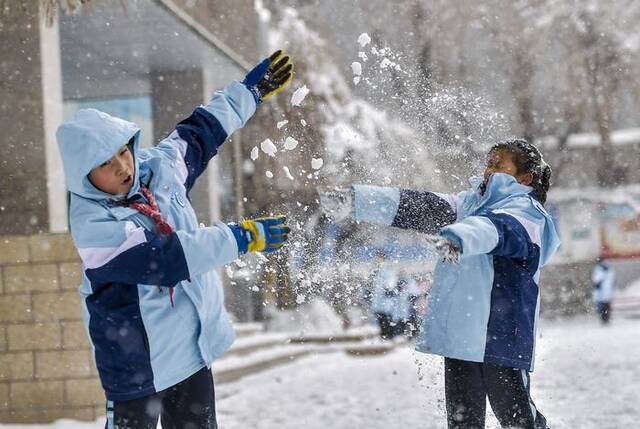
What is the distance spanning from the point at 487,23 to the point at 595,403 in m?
18.3

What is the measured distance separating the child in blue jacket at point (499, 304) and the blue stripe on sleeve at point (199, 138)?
1.06m

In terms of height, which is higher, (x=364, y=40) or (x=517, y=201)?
(x=364, y=40)

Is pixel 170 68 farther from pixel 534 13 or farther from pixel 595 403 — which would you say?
pixel 534 13

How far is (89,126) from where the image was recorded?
2.67 meters

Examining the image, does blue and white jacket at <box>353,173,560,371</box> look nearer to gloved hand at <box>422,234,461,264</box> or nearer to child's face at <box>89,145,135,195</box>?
gloved hand at <box>422,234,461,264</box>

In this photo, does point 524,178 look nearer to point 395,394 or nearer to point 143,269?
point 143,269

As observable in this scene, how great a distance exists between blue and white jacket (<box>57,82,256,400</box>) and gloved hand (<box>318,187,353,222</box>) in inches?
34.2

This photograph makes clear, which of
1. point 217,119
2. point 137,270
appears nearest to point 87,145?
point 137,270

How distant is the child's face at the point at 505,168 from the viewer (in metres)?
3.47

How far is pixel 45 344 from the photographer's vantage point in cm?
584

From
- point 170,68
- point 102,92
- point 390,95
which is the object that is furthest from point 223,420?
point 102,92

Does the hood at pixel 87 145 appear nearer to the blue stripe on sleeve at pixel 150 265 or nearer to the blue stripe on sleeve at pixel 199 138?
the blue stripe on sleeve at pixel 150 265

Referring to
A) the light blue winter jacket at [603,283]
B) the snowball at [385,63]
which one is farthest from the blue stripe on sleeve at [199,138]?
the light blue winter jacket at [603,283]

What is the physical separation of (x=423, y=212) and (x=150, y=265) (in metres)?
1.53
